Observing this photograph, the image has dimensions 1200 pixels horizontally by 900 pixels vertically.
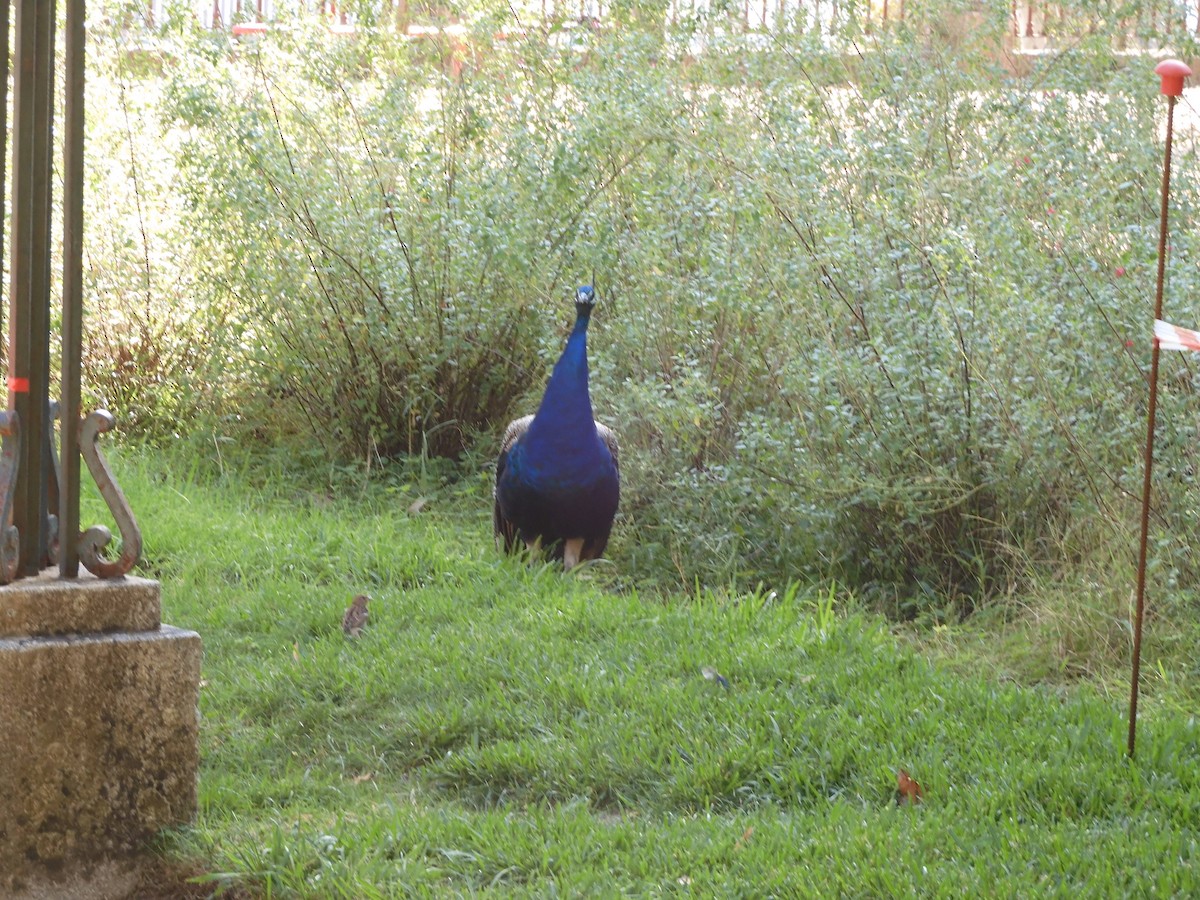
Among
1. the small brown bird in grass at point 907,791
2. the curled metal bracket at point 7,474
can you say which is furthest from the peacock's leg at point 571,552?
the curled metal bracket at point 7,474

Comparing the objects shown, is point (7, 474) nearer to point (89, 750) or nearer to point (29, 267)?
point (29, 267)

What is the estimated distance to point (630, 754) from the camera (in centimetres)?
361

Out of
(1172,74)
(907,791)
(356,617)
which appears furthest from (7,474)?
(1172,74)

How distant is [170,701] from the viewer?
311 centimetres

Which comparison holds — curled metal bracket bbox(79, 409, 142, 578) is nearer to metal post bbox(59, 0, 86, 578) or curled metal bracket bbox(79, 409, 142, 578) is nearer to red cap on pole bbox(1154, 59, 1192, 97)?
metal post bbox(59, 0, 86, 578)

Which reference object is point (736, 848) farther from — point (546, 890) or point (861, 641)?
point (861, 641)

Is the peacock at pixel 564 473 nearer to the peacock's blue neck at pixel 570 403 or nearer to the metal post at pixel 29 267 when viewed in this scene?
the peacock's blue neck at pixel 570 403

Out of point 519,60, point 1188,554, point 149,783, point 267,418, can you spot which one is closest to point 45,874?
point 149,783

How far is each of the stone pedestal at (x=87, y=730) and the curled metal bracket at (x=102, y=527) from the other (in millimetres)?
40

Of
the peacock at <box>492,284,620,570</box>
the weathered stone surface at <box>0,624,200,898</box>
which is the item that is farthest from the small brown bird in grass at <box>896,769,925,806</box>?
the peacock at <box>492,284,620,570</box>

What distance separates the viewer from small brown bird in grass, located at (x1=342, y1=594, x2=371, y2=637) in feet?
15.3

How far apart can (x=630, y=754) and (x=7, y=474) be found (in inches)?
64.8

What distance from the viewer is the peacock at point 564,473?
5.39 metres

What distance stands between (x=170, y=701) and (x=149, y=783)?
0.61ft
